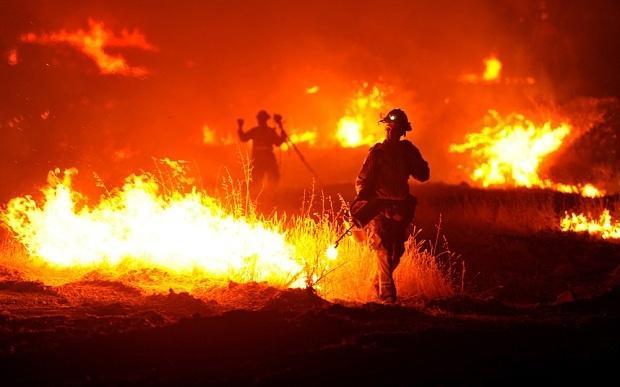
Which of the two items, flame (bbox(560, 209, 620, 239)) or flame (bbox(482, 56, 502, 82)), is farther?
flame (bbox(482, 56, 502, 82))

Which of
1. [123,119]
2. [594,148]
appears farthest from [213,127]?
[594,148]

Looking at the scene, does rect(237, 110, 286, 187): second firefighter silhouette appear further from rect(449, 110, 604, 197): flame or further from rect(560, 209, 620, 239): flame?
rect(449, 110, 604, 197): flame

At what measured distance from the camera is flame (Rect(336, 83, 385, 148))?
24391 mm

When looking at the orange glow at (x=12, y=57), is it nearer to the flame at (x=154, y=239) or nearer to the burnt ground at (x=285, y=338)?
the flame at (x=154, y=239)

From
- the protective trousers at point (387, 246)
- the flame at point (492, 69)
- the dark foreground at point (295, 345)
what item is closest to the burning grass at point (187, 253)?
the protective trousers at point (387, 246)

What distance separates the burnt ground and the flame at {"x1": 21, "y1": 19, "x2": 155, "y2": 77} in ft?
26.4

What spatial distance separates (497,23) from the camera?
1121 inches

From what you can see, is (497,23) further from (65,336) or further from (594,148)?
(65,336)

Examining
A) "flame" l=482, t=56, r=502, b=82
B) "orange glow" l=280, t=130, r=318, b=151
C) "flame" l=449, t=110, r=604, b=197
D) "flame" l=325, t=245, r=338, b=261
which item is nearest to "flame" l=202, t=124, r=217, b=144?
"orange glow" l=280, t=130, r=318, b=151

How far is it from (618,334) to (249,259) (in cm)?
400

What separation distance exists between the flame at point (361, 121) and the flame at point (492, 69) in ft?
15.7

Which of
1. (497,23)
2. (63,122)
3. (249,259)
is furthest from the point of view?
(497,23)

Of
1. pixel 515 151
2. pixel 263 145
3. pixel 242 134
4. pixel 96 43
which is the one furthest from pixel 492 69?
pixel 96 43

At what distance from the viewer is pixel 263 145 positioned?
1467 centimetres
